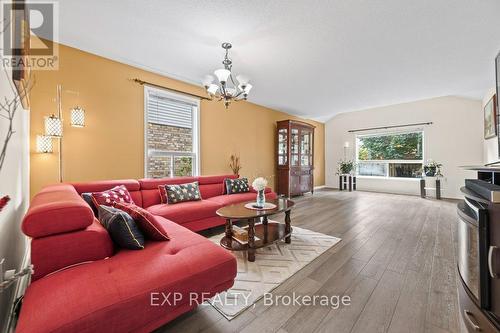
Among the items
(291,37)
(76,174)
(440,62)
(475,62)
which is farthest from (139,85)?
(475,62)

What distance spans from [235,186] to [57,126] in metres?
2.60

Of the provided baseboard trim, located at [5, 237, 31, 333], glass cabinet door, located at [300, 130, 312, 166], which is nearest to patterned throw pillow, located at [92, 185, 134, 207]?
baseboard trim, located at [5, 237, 31, 333]

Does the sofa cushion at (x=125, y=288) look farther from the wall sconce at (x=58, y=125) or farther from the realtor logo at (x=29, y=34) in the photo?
the wall sconce at (x=58, y=125)

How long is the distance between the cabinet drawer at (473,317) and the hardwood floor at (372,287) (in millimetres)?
124

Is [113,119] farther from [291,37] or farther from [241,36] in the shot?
[291,37]

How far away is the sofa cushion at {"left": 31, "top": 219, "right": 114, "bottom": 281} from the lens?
111cm

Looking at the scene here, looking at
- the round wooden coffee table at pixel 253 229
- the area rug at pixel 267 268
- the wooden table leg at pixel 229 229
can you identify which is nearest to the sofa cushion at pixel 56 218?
the area rug at pixel 267 268

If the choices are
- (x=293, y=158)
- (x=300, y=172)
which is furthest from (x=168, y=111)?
(x=300, y=172)

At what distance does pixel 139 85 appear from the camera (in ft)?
10.7

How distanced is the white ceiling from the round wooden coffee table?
6.97 feet

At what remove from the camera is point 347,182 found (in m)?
7.16

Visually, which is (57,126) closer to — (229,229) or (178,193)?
(178,193)

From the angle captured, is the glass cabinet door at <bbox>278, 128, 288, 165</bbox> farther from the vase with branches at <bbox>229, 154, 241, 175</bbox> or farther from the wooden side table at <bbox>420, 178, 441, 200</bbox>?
the wooden side table at <bbox>420, 178, 441, 200</bbox>

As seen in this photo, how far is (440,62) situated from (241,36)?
326 cm
